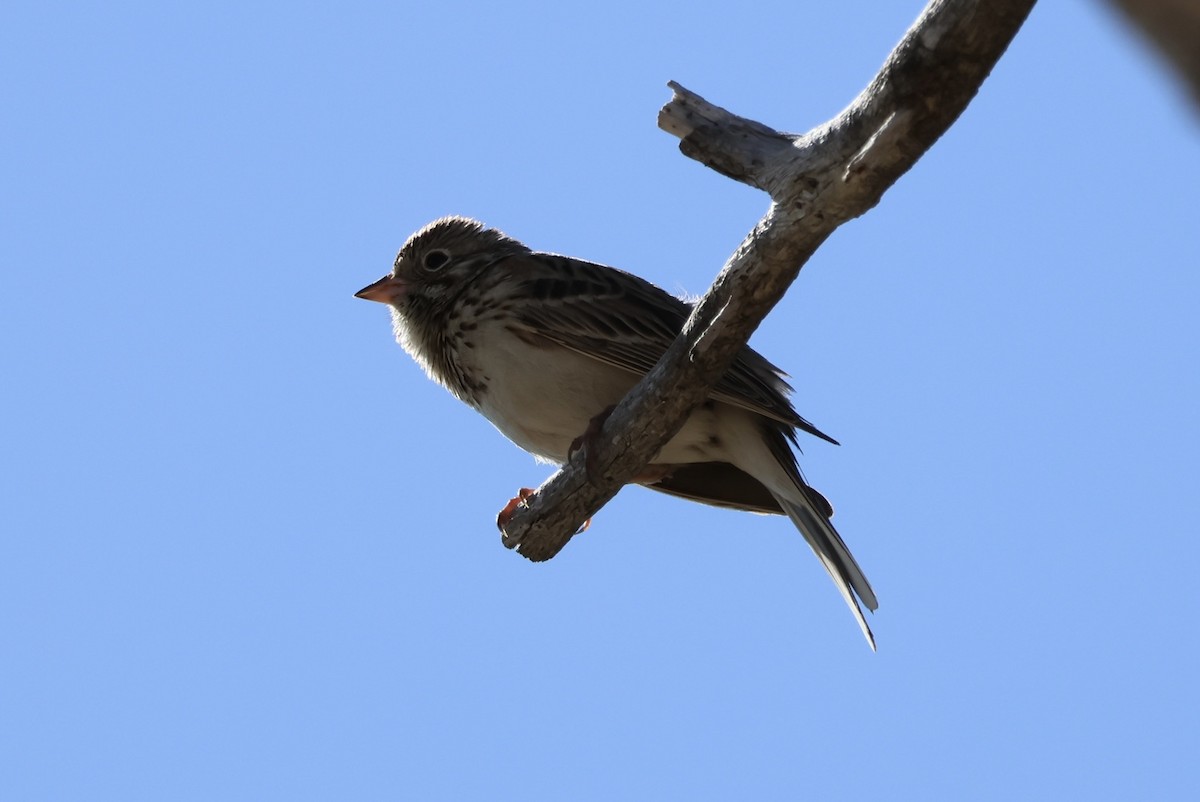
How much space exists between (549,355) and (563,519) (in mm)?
1148

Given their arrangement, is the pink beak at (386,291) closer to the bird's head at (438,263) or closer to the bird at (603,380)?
the bird's head at (438,263)

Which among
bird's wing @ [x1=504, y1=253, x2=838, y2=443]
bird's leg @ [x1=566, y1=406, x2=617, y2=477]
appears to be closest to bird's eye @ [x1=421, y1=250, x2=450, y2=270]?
bird's wing @ [x1=504, y1=253, x2=838, y2=443]

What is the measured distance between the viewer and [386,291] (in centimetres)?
888

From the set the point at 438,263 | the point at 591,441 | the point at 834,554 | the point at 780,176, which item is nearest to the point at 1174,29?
the point at 780,176

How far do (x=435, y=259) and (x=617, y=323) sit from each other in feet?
5.84

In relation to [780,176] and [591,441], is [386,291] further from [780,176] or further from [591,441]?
[780,176]

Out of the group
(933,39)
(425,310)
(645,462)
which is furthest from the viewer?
(425,310)

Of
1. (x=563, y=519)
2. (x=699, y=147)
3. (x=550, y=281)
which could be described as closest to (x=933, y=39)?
(x=699, y=147)

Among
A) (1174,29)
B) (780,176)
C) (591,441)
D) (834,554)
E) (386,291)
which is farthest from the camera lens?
(386,291)

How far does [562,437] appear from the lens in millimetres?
7945

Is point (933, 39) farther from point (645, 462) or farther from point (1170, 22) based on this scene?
point (645, 462)

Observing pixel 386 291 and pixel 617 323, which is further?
pixel 386 291

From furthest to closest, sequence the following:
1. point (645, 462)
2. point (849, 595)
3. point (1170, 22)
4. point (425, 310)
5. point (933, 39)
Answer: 1. point (425, 310)
2. point (849, 595)
3. point (645, 462)
4. point (933, 39)
5. point (1170, 22)

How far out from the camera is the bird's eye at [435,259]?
8.95 meters
